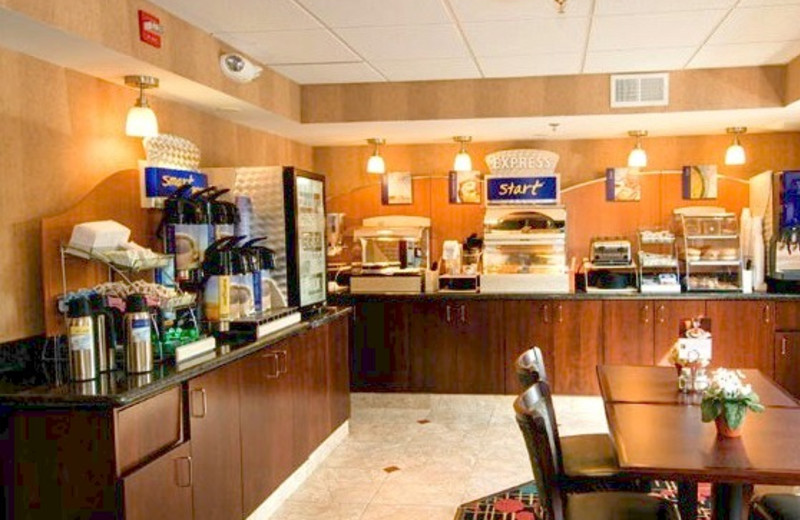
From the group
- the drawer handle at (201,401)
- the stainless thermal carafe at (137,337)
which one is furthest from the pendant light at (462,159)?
the stainless thermal carafe at (137,337)

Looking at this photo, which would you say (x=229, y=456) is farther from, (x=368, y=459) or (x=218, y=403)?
(x=368, y=459)

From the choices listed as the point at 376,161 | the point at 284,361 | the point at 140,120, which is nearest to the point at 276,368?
the point at 284,361

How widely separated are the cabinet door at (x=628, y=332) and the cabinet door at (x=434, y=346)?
1.32 m

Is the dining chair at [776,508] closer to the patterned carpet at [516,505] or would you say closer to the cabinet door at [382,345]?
the patterned carpet at [516,505]

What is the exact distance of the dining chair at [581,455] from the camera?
3424 mm

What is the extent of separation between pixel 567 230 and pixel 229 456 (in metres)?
4.51

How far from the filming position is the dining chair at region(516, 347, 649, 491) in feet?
11.2

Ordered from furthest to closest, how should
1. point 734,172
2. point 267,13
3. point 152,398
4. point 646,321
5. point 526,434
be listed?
point 734,172 → point 646,321 → point 267,13 → point 152,398 → point 526,434

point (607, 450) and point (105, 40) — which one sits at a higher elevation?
point (105, 40)

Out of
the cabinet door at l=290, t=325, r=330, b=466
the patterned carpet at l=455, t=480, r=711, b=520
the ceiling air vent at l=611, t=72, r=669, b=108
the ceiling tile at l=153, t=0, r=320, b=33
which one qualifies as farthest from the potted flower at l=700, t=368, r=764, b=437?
the ceiling air vent at l=611, t=72, r=669, b=108

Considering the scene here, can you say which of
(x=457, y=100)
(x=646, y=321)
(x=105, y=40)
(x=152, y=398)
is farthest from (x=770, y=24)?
(x=152, y=398)

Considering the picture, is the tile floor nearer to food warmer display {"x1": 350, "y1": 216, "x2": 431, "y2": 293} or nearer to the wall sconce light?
food warmer display {"x1": 350, "y1": 216, "x2": 431, "y2": 293}

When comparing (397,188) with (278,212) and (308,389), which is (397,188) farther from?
(308,389)

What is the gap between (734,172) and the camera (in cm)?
694
